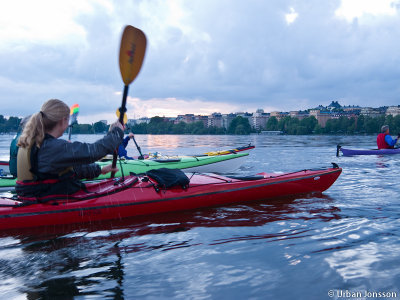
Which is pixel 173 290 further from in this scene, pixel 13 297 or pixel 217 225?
pixel 217 225

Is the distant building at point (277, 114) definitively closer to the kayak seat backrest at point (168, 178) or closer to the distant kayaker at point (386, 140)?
the distant kayaker at point (386, 140)

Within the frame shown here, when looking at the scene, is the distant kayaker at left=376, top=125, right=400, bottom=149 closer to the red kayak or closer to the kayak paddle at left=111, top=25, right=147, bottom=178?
the red kayak

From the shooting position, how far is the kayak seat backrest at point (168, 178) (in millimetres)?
4762

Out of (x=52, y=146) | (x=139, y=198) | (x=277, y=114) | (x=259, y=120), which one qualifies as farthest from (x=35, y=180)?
(x=277, y=114)

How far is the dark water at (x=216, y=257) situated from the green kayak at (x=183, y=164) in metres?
4.05

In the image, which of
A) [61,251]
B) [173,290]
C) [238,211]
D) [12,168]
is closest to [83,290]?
[173,290]

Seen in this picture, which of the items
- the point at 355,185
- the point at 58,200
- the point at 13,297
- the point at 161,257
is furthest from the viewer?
the point at 355,185

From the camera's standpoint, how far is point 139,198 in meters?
4.58

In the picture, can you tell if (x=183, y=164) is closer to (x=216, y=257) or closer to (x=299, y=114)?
(x=216, y=257)

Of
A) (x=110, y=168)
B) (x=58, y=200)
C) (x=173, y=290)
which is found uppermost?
Result: (x=110, y=168)

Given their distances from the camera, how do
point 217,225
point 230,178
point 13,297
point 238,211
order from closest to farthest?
point 13,297 → point 217,225 → point 238,211 → point 230,178

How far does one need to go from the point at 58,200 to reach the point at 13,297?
5.13 ft

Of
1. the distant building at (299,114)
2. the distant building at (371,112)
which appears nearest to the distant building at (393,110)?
the distant building at (371,112)

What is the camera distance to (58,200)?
407 cm
